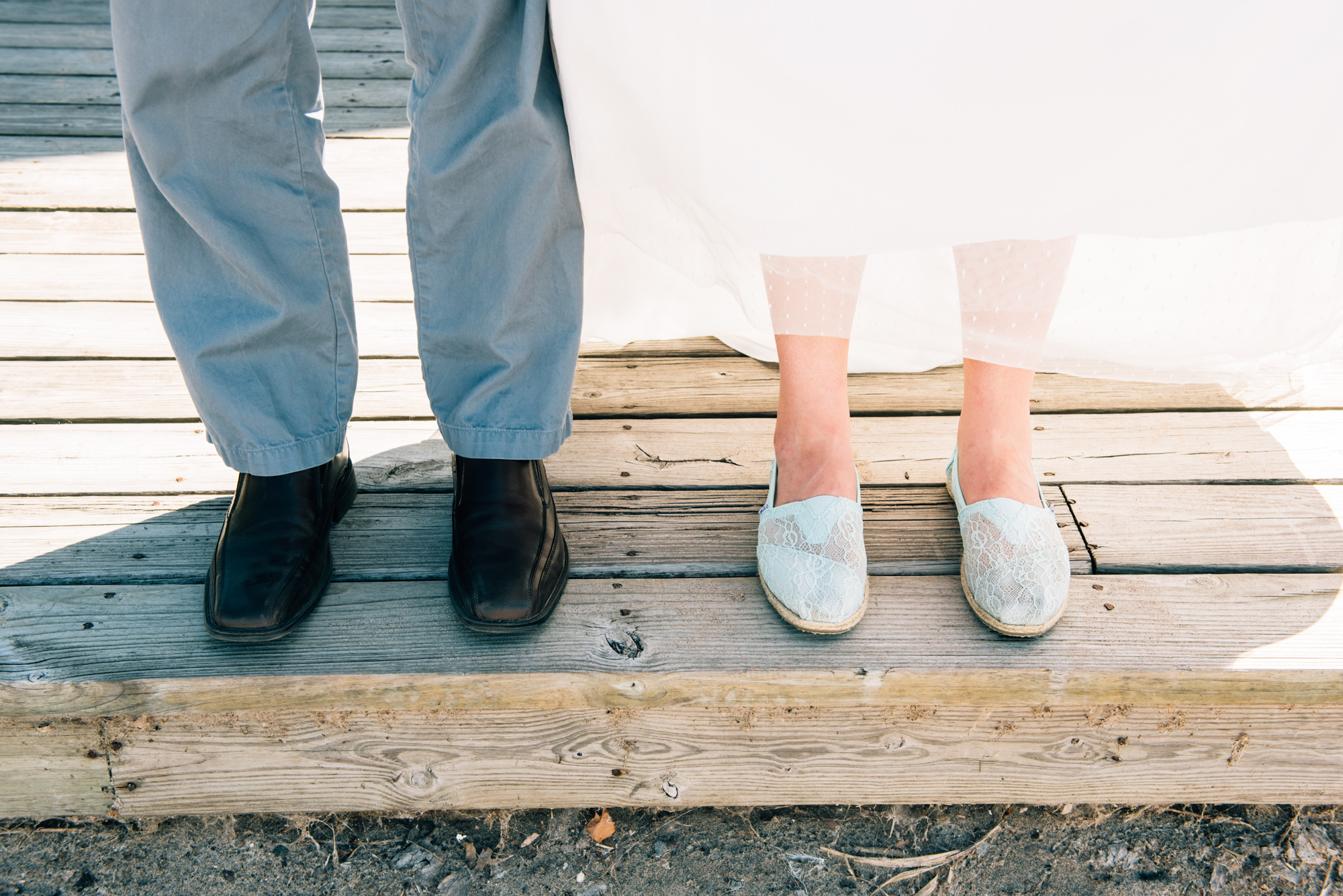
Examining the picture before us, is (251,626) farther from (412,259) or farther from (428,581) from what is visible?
(412,259)

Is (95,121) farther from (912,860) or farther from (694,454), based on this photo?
(912,860)

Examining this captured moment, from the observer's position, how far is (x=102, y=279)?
1409 millimetres

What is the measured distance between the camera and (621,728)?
0.94 m

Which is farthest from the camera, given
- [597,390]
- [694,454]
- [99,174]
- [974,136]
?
[99,174]

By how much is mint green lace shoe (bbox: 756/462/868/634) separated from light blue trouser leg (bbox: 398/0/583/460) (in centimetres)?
25

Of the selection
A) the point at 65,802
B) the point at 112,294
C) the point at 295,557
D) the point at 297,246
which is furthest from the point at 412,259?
the point at 112,294

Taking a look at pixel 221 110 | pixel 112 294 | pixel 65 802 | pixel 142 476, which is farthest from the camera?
pixel 112 294

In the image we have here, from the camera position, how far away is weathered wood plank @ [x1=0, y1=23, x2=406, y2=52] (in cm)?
228

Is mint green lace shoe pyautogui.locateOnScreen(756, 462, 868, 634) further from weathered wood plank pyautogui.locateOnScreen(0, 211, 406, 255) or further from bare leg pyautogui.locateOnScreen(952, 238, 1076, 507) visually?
weathered wood plank pyautogui.locateOnScreen(0, 211, 406, 255)

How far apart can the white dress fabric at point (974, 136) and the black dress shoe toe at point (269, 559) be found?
0.44m

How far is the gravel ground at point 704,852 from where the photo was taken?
96cm

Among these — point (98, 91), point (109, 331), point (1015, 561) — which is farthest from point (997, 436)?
point (98, 91)

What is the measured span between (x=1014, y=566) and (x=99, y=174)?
1.79 meters

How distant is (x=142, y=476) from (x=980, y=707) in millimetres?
1007
